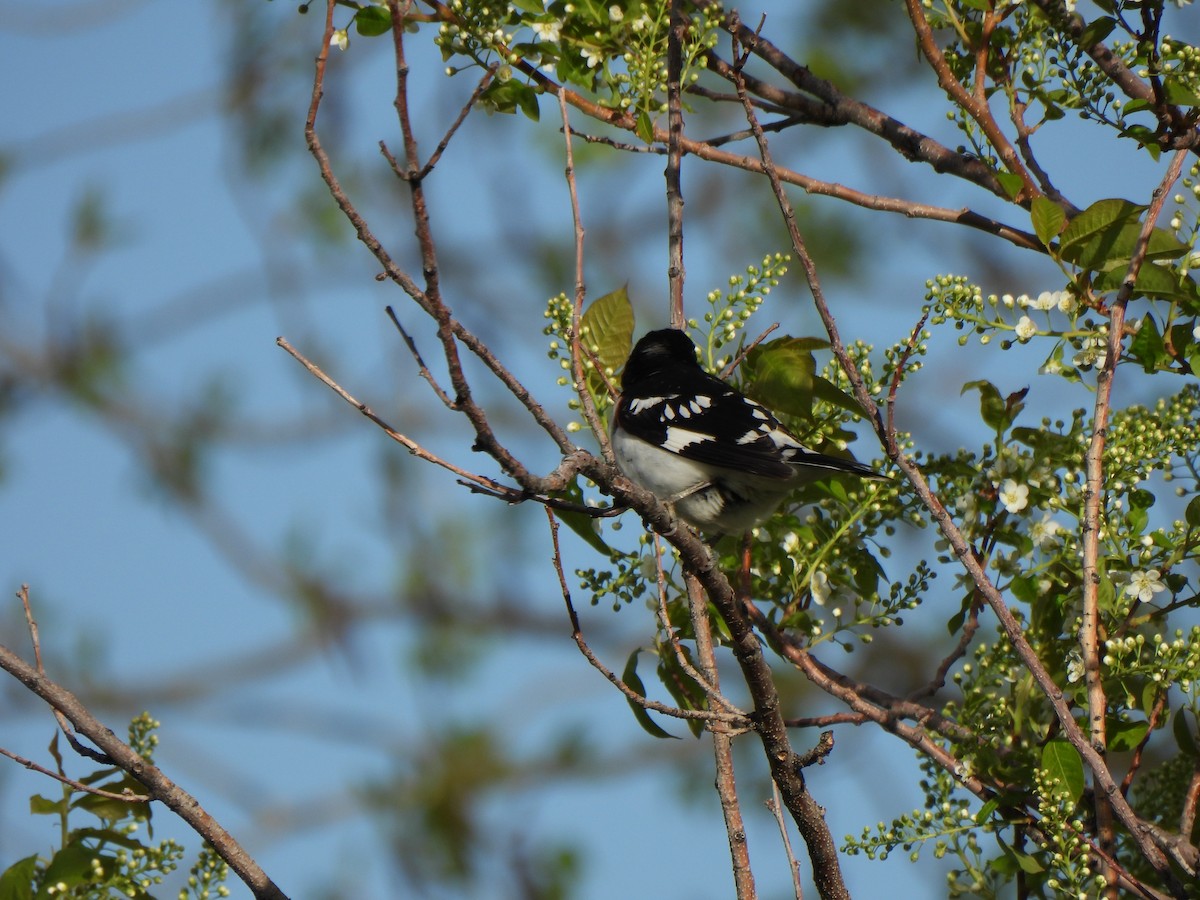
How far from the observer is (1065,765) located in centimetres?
254

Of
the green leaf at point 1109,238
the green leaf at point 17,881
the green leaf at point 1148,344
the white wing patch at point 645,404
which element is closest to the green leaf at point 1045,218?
the green leaf at point 1109,238

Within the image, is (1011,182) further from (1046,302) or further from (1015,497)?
(1015,497)

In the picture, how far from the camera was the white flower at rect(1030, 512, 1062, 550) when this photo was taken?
2.85 m

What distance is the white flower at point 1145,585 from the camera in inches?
105

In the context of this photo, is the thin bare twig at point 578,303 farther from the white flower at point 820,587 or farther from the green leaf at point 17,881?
the green leaf at point 17,881

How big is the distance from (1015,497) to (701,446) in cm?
141

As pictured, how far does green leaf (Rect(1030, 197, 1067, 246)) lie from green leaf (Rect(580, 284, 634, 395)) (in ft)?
3.47

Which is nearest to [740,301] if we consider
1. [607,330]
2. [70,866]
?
[607,330]

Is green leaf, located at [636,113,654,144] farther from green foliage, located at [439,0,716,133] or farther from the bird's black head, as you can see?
the bird's black head

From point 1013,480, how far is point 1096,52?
41.7 inches

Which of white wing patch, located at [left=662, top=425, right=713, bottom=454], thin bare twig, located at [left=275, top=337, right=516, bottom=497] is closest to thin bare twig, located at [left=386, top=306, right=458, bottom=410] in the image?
thin bare twig, located at [left=275, top=337, right=516, bottom=497]

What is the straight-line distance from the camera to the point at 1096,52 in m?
3.05

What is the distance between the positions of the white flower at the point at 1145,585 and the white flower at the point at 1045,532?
0.22m

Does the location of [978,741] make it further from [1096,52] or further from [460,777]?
[460,777]
